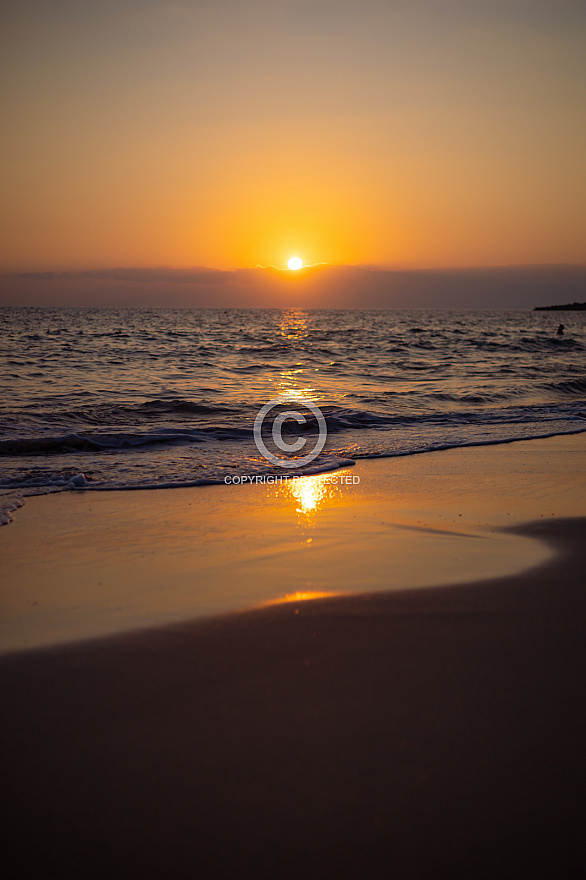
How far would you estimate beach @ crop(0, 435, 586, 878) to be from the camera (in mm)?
1892

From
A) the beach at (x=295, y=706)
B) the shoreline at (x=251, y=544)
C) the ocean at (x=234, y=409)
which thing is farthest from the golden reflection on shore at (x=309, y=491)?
the beach at (x=295, y=706)

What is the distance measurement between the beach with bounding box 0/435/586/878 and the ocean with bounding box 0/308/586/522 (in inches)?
95.0

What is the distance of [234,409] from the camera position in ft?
43.5

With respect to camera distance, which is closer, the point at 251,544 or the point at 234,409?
the point at 251,544

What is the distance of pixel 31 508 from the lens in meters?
5.71

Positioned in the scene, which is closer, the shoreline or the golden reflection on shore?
the shoreline

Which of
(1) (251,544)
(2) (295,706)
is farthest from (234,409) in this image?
(2) (295,706)

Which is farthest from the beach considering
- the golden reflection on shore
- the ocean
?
the ocean

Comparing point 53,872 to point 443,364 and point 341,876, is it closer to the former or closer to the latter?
point 341,876

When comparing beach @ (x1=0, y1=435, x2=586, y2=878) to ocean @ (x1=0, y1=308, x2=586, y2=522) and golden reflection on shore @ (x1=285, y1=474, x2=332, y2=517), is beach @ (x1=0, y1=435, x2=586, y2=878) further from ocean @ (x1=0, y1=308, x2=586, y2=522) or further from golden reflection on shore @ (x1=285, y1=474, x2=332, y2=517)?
ocean @ (x1=0, y1=308, x2=586, y2=522)

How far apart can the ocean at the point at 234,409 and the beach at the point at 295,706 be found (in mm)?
2413

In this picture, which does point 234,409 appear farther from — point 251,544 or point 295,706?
point 295,706

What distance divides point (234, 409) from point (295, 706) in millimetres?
10992

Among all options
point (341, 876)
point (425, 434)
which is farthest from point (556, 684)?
point (425, 434)
